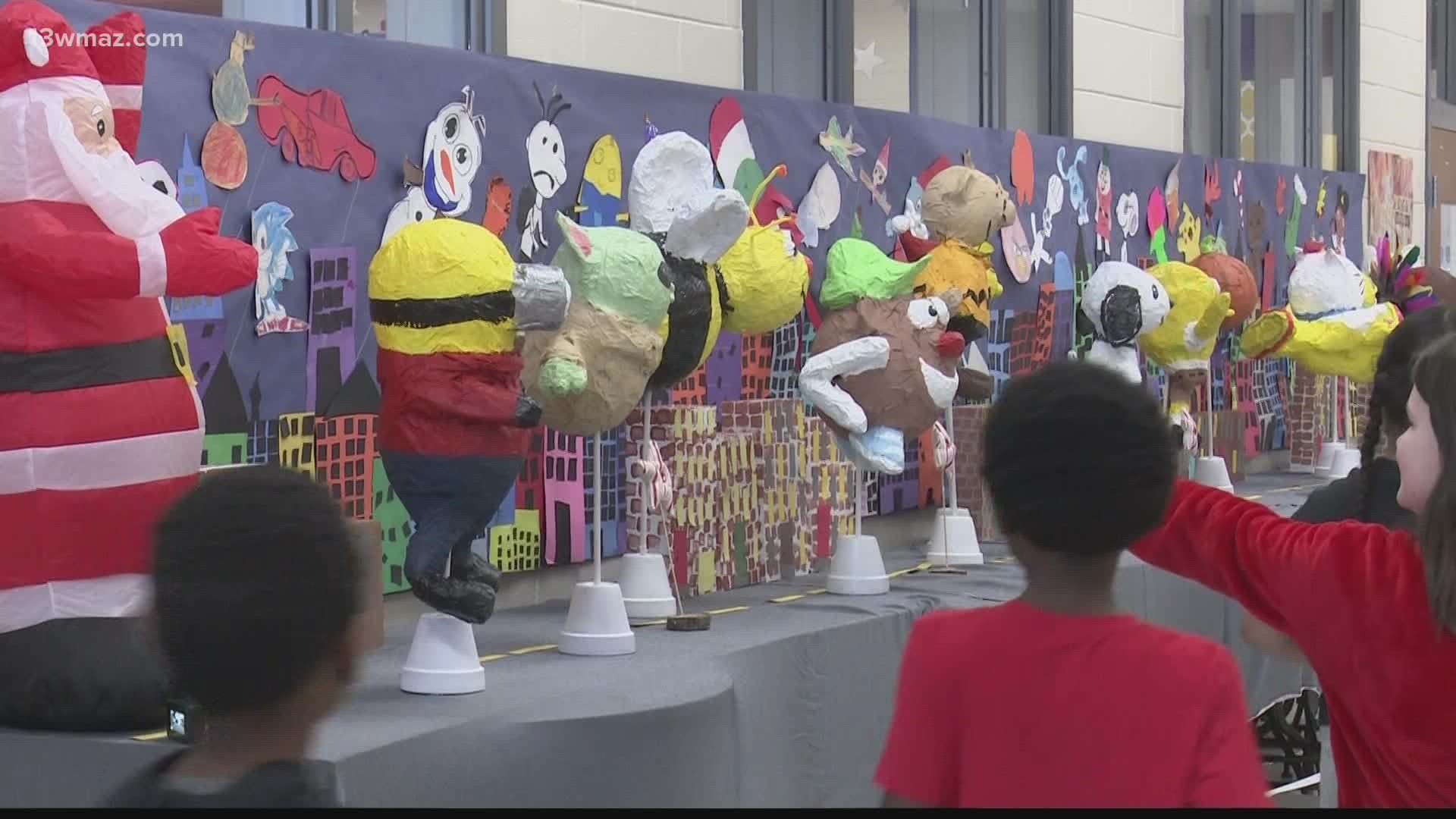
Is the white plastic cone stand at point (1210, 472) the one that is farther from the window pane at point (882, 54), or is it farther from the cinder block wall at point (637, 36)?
the cinder block wall at point (637, 36)

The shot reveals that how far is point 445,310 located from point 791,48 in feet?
9.07

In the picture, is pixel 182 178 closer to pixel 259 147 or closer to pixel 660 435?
pixel 259 147

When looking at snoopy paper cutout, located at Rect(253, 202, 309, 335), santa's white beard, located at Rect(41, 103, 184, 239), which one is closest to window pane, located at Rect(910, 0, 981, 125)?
snoopy paper cutout, located at Rect(253, 202, 309, 335)

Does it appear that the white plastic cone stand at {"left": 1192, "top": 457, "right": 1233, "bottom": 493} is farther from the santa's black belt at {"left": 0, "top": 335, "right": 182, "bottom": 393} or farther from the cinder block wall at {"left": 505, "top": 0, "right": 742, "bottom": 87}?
the santa's black belt at {"left": 0, "top": 335, "right": 182, "bottom": 393}

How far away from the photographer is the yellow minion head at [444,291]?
319 cm

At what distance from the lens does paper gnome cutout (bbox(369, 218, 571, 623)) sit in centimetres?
320

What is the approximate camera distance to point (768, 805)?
353 cm

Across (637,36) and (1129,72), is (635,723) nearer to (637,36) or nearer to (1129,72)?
(637,36)

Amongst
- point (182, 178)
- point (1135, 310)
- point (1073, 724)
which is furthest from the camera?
point (1135, 310)

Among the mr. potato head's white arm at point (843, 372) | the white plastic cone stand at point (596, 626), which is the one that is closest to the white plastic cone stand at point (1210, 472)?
the mr. potato head's white arm at point (843, 372)

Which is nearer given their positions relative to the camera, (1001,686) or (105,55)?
(1001,686)

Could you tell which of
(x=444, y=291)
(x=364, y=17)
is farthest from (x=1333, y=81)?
(x=444, y=291)

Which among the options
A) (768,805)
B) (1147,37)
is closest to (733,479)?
(768,805)
